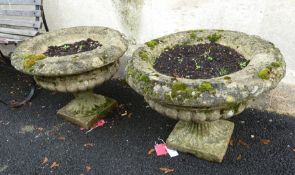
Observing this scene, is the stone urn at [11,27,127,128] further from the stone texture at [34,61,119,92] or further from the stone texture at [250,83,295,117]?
the stone texture at [250,83,295,117]

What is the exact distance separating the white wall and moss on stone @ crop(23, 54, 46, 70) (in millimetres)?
1297

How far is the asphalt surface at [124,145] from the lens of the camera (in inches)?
121

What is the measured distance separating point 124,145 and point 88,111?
0.65 metres

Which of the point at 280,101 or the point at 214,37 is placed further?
the point at 280,101

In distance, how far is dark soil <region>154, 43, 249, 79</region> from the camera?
282 cm

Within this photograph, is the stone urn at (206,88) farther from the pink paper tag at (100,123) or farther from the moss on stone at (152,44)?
the pink paper tag at (100,123)

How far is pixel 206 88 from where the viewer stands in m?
2.43

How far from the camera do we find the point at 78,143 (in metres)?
3.53

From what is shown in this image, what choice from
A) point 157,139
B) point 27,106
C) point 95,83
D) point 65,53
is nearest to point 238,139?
point 157,139

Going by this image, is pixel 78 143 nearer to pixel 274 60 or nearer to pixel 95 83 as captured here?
pixel 95 83

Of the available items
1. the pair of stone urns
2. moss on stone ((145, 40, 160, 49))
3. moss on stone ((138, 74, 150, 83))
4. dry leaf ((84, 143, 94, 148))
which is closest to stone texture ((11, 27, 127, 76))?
the pair of stone urns

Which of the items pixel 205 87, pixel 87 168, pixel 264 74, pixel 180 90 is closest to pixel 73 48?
pixel 87 168

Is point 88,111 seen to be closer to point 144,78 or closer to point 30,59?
point 30,59

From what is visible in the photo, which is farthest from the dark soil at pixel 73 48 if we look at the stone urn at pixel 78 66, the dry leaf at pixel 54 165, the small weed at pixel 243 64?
the small weed at pixel 243 64
